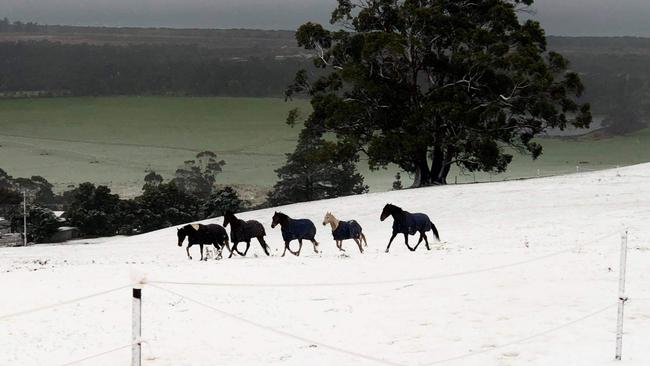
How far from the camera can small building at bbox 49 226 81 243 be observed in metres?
71.9

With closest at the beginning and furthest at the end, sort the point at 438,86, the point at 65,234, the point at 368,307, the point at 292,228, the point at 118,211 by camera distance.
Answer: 1. the point at 368,307
2. the point at 292,228
3. the point at 438,86
4. the point at 65,234
5. the point at 118,211

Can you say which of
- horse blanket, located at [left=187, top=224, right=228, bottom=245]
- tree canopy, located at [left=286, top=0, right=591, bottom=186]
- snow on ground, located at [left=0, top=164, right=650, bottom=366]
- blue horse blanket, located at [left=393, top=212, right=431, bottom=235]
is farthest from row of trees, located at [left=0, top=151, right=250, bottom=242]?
blue horse blanket, located at [left=393, top=212, right=431, bottom=235]

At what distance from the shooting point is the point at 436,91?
49.4 metres

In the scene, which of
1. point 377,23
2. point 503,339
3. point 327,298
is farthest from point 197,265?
point 377,23

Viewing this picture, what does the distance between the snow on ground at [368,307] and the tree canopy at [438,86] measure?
23573 millimetres

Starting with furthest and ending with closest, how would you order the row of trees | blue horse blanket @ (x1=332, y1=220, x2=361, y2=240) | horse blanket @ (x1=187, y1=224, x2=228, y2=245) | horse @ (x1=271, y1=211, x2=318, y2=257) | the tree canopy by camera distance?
the row of trees → the tree canopy → horse blanket @ (x1=187, y1=224, x2=228, y2=245) → blue horse blanket @ (x1=332, y1=220, x2=361, y2=240) → horse @ (x1=271, y1=211, x2=318, y2=257)

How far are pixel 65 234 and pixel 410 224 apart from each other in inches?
2248

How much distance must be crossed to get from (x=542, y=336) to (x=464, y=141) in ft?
125

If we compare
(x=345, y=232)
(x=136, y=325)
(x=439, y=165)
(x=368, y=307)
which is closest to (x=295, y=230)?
(x=345, y=232)

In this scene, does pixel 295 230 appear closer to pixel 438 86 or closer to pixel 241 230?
pixel 241 230

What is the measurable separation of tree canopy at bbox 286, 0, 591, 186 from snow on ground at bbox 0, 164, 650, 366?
77.3ft

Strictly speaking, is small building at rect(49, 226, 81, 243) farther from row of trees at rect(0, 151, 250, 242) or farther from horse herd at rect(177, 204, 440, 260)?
horse herd at rect(177, 204, 440, 260)

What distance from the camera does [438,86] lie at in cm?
5141

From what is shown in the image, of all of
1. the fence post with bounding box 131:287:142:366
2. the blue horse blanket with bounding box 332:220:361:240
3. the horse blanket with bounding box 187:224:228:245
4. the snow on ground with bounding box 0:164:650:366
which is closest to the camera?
the fence post with bounding box 131:287:142:366
